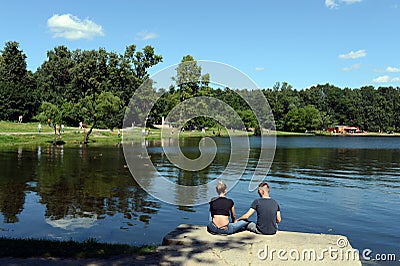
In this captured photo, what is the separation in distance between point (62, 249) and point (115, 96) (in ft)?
188

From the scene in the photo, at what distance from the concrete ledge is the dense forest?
15.9 meters

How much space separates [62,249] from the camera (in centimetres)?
887

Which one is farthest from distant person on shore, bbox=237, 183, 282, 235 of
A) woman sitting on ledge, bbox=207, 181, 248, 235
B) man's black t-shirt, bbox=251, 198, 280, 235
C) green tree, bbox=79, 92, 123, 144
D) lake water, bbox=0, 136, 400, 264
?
green tree, bbox=79, 92, 123, 144

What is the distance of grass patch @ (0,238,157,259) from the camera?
27.8 ft

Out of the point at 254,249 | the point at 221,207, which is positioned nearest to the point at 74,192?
Answer: the point at 221,207

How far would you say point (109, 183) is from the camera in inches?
869

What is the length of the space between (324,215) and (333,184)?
30.5 ft

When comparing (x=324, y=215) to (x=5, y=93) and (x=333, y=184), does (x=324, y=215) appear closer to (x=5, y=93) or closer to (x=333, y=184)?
(x=333, y=184)

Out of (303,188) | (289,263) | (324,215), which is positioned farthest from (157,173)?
(289,263)

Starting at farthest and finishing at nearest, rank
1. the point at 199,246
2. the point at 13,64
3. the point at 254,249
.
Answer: the point at 13,64 → the point at 199,246 → the point at 254,249

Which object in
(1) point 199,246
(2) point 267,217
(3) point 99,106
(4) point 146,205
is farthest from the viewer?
(3) point 99,106

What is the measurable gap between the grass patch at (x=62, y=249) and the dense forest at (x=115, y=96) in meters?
16.5

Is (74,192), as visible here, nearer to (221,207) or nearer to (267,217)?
(221,207)

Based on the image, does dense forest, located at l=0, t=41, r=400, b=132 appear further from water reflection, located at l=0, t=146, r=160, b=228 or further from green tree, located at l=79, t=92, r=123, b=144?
water reflection, located at l=0, t=146, r=160, b=228
